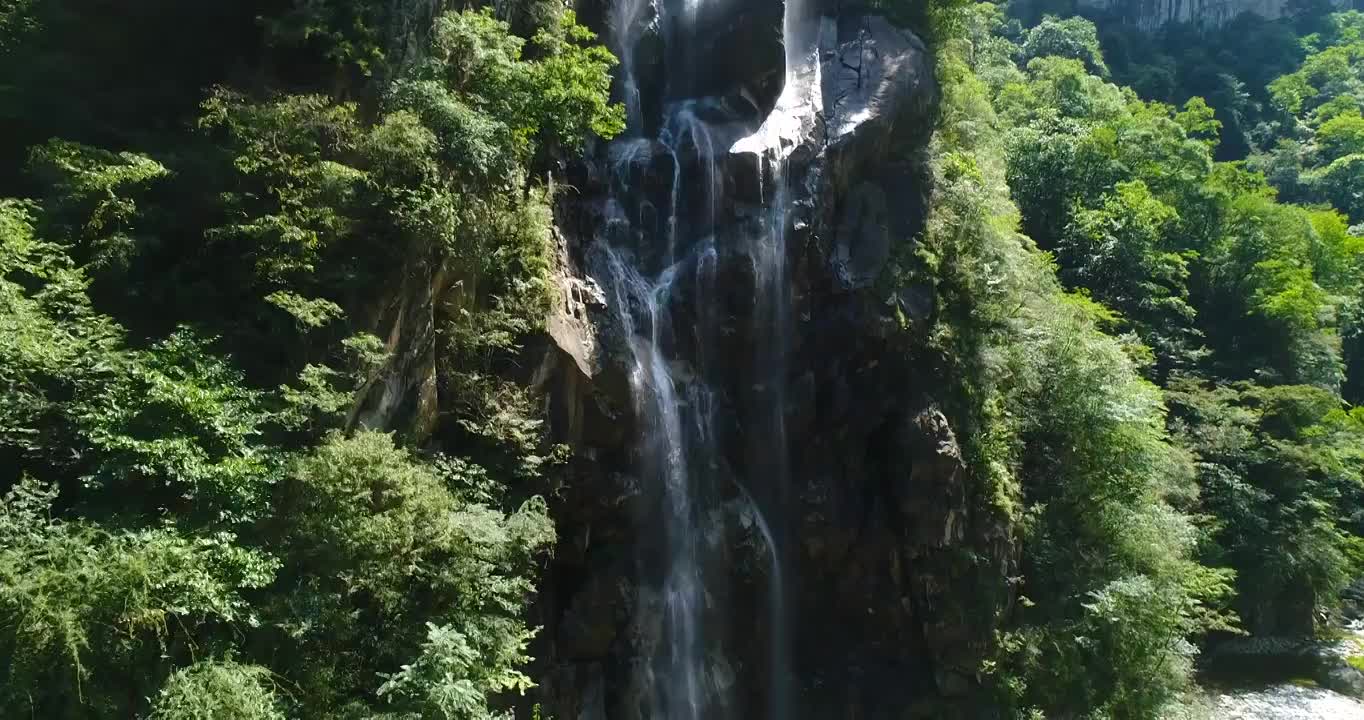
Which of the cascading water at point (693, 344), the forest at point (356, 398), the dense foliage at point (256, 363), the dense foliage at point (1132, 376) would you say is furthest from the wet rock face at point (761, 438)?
the dense foliage at point (256, 363)

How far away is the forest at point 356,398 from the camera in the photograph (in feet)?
25.7

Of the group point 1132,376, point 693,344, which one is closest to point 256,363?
point 693,344

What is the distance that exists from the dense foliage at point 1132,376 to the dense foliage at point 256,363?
10.5m

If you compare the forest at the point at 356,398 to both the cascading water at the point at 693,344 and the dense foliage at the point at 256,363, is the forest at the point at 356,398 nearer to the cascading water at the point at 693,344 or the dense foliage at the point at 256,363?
the dense foliage at the point at 256,363

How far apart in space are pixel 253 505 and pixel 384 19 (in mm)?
6891

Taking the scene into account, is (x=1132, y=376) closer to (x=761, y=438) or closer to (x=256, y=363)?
(x=761, y=438)

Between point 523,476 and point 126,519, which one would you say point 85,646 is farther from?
point 523,476

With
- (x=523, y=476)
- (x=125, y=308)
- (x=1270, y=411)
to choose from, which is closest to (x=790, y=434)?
(x=523, y=476)

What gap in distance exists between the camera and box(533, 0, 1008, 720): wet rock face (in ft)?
48.5

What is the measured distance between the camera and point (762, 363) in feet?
57.0

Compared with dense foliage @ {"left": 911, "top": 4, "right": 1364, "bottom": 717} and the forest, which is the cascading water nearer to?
the forest

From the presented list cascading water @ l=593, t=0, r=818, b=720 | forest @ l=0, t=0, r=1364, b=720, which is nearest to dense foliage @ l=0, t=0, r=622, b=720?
forest @ l=0, t=0, r=1364, b=720

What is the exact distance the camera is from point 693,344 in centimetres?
1677

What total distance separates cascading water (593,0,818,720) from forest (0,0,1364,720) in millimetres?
2425
